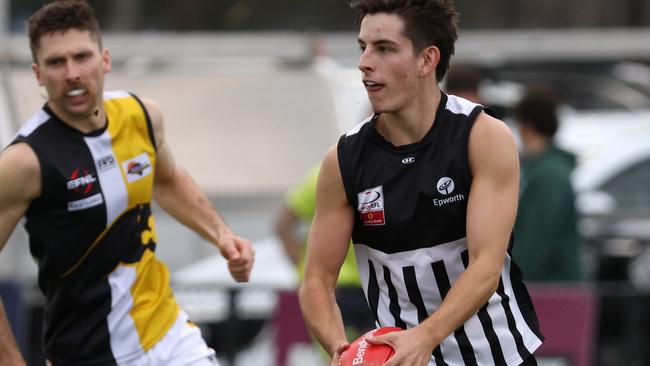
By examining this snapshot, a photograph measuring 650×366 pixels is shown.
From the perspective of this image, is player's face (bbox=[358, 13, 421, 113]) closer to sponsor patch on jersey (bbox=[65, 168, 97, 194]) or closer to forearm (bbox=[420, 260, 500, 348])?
forearm (bbox=[420, 260, 500, 348])

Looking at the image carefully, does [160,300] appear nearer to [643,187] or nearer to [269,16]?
[643,187]

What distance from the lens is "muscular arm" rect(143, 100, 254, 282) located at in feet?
20.9

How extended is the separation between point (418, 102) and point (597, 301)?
15.8 ft

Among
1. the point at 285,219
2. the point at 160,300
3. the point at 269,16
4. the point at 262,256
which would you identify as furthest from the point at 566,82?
the point at 269,16

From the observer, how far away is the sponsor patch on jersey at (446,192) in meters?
5.13

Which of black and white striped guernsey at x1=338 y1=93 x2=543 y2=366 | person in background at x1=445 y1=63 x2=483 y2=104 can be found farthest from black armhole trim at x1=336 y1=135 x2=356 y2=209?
person in background at x1=445 y1=63 x2=483 y2=104

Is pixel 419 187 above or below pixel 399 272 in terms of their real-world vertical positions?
above

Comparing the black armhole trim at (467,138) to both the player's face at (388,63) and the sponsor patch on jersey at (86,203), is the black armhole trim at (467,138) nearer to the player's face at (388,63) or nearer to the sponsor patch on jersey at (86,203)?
the player's face at (388,63)

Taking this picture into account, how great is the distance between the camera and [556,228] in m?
9.14

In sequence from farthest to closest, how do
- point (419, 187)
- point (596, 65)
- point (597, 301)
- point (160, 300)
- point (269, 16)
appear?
point (269, 16)
point (596, 65)
point (597, 301)
point (160, 300)
point (419, 187)

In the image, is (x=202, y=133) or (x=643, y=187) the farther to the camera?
(x=643, y=187)

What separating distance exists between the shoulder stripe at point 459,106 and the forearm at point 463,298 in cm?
62

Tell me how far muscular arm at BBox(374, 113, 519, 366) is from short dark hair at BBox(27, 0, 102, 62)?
1890 mm

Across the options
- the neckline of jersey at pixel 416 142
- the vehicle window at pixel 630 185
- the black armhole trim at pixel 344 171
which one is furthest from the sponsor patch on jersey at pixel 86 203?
the vehicle window at pixel 630 185
